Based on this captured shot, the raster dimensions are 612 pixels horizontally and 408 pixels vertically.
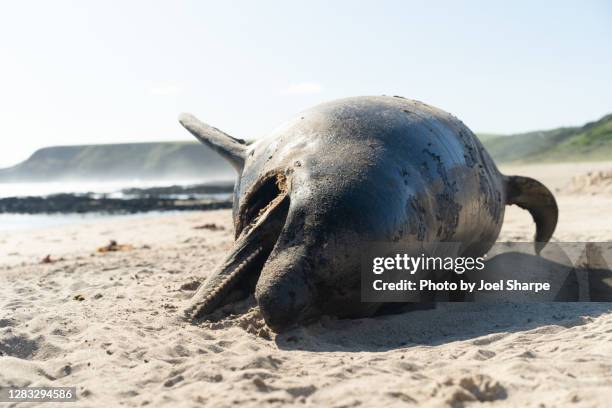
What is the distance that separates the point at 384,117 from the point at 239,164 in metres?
1.56

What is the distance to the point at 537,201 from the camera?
7.16m

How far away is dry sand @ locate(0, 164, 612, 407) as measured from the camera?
9.85 feet

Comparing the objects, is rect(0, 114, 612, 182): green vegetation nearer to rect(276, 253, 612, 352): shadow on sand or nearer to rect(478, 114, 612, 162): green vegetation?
rect(478, 114, 612, 162): green vegetation

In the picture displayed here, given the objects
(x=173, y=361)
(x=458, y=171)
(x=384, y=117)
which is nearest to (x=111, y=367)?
(x=173, y=361)

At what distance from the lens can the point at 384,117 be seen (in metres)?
5.02

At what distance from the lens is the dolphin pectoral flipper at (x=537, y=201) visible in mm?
6828

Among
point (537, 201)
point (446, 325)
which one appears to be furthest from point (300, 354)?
point (537, 201)

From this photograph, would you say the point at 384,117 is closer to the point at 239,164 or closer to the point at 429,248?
the point at 429,248

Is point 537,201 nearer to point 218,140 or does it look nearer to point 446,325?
point 446,325

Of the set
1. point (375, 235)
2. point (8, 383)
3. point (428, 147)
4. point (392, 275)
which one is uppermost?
point (428, 147)

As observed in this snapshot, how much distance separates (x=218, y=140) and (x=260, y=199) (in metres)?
1.59

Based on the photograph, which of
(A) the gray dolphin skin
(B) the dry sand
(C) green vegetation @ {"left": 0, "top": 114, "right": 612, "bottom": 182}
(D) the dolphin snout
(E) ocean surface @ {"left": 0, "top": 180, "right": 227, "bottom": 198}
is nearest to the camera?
(B) the dry sand

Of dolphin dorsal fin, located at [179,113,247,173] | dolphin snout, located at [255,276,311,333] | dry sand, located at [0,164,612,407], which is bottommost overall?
dry sand, located at [0,164,612,407]

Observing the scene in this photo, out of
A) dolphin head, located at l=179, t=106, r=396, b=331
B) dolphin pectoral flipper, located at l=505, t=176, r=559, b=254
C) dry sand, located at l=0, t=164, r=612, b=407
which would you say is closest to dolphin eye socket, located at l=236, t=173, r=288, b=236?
dolphin head, located at l=179, t=106, r=396, b=331
